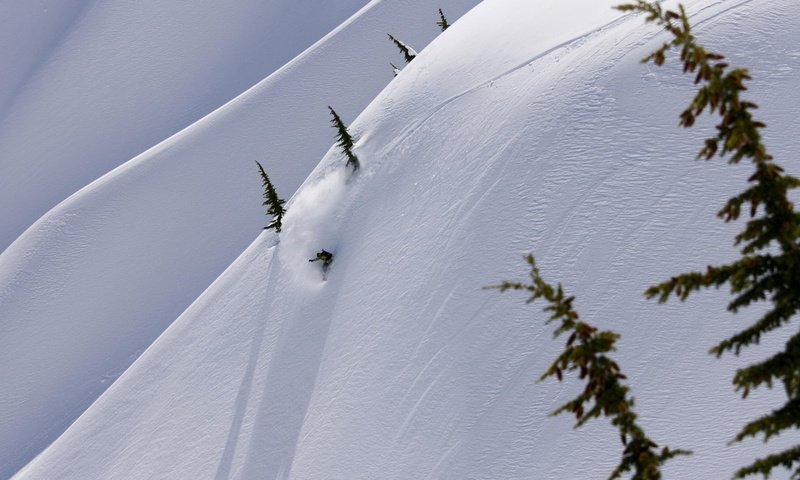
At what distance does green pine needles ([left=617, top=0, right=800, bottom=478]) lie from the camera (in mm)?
4469

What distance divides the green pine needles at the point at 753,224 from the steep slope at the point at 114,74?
6075cm

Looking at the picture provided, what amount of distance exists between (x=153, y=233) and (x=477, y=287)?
→ 1144 inches

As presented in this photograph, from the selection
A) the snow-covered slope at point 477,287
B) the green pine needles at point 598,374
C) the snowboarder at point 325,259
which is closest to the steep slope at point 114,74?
the snow-covered slope at point 477,287

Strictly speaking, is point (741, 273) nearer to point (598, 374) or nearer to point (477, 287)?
point (598, 374)

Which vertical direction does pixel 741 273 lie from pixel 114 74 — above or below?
below

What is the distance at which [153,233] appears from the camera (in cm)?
4056

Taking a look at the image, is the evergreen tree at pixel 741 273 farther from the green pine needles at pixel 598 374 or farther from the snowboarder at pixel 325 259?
the snowboarder at pixel 325 259

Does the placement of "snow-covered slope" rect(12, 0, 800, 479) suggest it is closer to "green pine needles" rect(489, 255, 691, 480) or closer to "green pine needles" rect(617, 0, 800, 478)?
"green pine needles" rect(489, 255, 691, 480)

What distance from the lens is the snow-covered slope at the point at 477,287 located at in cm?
1531

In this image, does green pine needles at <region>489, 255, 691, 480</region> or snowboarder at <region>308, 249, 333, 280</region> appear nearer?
green pine needles at <region>489, 255, 691, 480</region>

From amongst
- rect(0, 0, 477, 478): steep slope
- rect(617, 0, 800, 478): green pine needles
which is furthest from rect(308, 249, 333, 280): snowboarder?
rect(617, 0, 800, 478): green pine needles

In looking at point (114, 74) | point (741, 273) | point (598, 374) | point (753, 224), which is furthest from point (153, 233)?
point (753, 224)

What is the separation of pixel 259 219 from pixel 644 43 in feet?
85.2

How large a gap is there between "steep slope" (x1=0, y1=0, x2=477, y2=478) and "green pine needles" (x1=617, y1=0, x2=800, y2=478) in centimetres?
3470
